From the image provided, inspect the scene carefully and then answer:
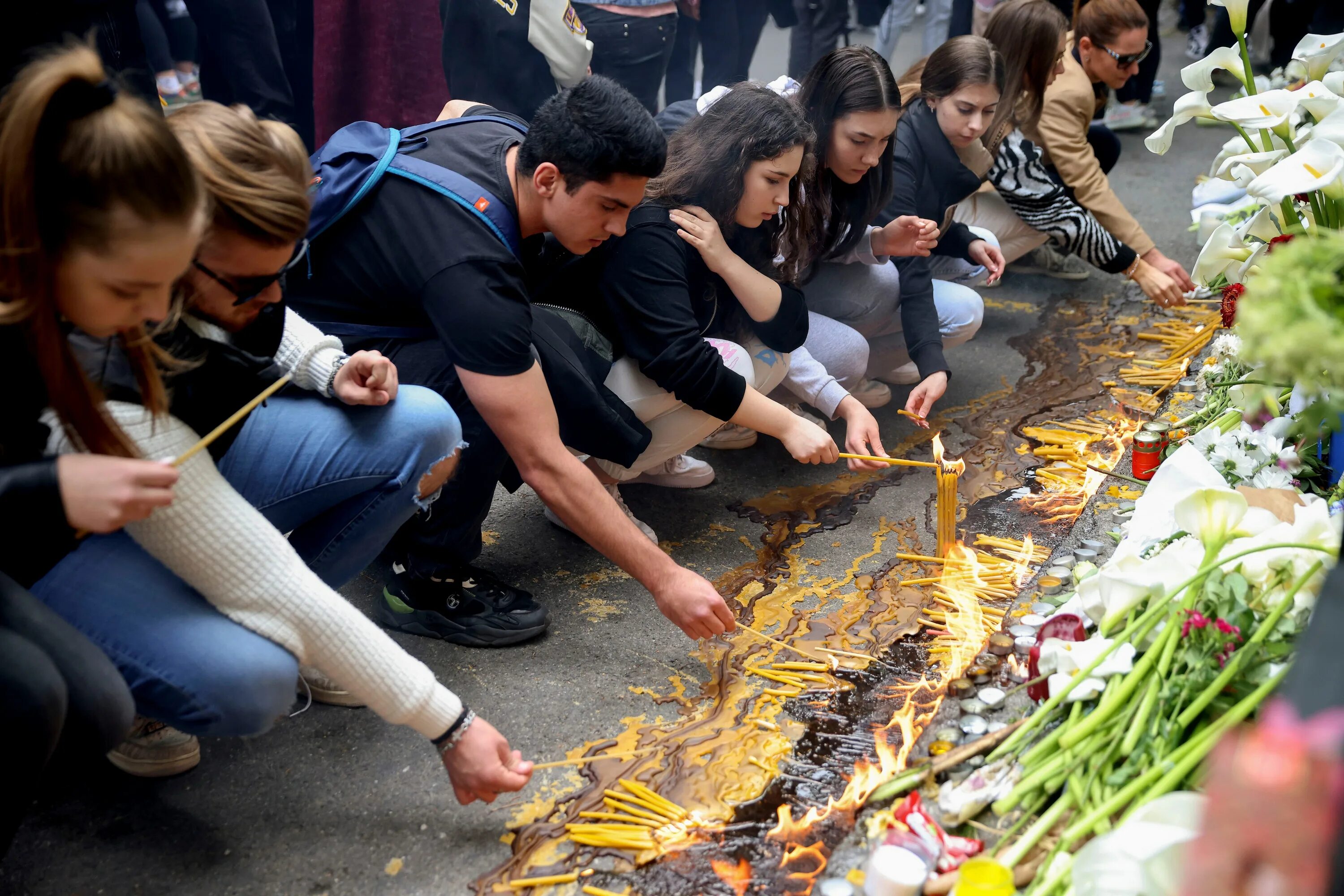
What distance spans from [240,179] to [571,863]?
3.97 ft

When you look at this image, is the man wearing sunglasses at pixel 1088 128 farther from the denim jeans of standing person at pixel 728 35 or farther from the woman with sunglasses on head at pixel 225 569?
the woman with sunglasses on head at pixel 225 569

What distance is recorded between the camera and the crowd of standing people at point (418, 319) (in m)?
1.44

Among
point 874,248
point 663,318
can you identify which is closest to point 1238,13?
point 874,248

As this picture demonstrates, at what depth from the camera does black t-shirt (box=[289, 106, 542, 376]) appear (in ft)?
6.90

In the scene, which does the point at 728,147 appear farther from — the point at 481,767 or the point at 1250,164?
the point at 481,767

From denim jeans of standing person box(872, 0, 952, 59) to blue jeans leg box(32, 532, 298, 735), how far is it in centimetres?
556

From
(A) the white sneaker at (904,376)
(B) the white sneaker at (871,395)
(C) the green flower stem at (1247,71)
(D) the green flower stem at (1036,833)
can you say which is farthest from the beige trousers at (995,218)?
(D) the green flower stem at (1036,833)

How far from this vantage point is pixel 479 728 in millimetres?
1745

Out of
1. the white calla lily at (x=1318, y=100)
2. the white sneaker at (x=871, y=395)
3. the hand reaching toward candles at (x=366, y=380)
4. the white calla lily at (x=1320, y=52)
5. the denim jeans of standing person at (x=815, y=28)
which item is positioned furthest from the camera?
the denim jeans of standing person at (x=815, y=28)

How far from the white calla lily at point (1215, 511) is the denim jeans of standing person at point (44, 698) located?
1.67m

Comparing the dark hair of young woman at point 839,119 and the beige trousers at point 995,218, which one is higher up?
the dark hair of young woman at point 839,119

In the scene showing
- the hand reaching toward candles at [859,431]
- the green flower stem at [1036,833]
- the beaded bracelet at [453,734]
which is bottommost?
the hand reaching toward candles at [859,431]

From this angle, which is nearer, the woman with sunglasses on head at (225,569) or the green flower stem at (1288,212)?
the woman with sunglasses on head at (225,569)

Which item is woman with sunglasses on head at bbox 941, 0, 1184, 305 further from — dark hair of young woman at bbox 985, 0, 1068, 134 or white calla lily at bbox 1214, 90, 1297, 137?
white calla lily at bbox 1214, 90, 1297, 137
